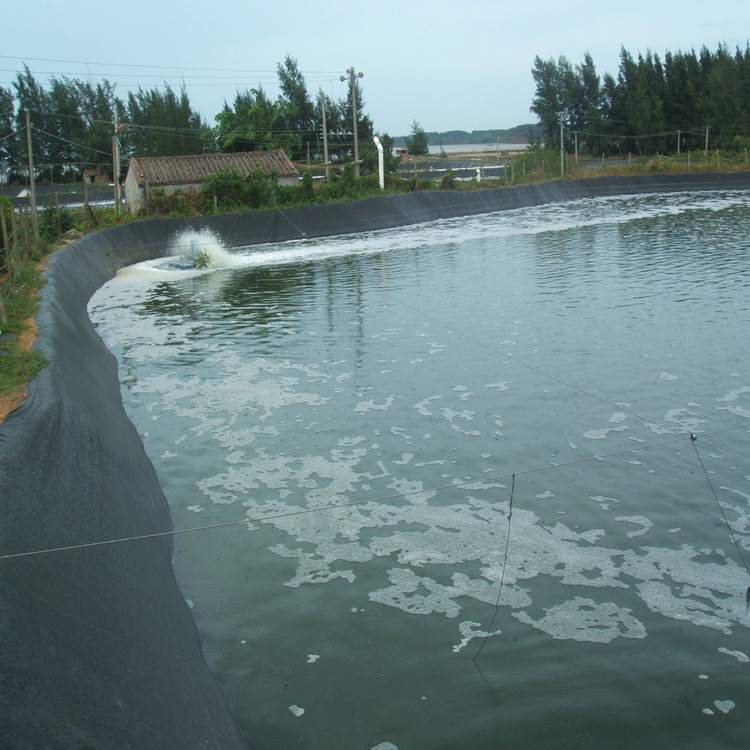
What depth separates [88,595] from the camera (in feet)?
16.2

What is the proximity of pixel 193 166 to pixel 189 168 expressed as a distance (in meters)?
0.29

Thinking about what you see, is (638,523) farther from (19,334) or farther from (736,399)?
(19,334)

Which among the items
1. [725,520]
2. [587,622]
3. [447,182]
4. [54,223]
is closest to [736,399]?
[725,520]

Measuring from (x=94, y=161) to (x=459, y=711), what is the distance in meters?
73.3

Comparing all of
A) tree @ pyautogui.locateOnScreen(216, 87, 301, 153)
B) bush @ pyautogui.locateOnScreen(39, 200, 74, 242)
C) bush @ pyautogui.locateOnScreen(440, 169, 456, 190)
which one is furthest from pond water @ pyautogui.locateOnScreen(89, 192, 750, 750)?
tree @ pyautogui.locateOnScreen(216, 87, 301, 153)

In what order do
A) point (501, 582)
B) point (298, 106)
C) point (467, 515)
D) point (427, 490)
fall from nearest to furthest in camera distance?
point (501, 582) < point (467, 515) < point (427, 490) < point (298, 106)

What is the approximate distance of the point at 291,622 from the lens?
609 cm

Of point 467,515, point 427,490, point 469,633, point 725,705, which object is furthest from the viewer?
point 427,490

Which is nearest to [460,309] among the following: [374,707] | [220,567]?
[220,567]

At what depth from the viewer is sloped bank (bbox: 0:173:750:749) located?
12.7ft

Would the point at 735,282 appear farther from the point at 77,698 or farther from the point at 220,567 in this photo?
the point at 77,698

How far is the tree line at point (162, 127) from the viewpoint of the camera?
57.9 meters

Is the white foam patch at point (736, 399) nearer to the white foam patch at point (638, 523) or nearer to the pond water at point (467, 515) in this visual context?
the pond water at point (467, 515)

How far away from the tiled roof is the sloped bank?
3487cm
